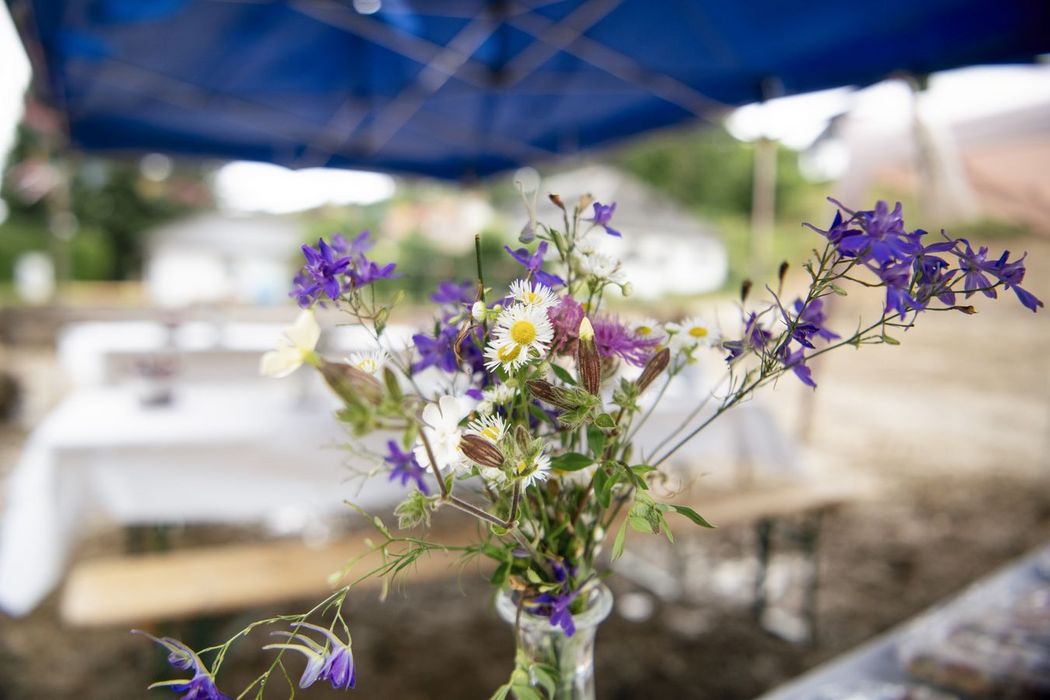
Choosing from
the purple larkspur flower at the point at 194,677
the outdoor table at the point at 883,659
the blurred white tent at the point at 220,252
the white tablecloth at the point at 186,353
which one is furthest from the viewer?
the blurred white tent at the point at 220,252

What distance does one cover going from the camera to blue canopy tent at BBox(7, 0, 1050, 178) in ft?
7.07

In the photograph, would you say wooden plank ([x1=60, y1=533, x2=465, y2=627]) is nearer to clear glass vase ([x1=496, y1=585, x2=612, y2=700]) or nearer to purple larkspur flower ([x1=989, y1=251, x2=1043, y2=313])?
clear glass vase ([x1=496, y1=585, x2=612, y2=700])

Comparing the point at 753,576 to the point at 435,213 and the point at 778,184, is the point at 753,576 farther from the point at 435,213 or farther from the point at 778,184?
the point at 778,184

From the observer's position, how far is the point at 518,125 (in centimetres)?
400

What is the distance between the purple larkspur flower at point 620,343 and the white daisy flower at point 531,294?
6cm

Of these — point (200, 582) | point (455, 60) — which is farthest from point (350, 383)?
point (455, 60)

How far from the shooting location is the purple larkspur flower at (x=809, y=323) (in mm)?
463

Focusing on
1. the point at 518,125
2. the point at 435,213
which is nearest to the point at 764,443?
the point at 518,125

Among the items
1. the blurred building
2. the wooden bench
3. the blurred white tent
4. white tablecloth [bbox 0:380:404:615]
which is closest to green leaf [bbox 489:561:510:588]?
the wooden bench

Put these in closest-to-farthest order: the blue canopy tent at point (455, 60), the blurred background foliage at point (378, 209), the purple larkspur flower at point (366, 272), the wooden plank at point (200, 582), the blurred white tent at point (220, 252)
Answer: the purple larkspur flower at point (366, 272) < the wooden plank at point (200, 582) < the blue canopy tent at point (455, 60) < the blurred background foliage at point (378, 209) < the blurred white tent at point (220, 252)

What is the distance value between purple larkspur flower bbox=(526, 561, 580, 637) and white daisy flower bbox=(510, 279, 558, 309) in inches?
8.8

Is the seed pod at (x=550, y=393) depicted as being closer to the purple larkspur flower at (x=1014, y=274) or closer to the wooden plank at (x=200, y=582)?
the purple larkspur flower at (x=1014, y=274)

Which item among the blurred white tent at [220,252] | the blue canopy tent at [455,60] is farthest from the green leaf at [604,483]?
the blurred white tent at [220,252]

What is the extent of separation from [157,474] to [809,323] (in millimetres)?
1817
